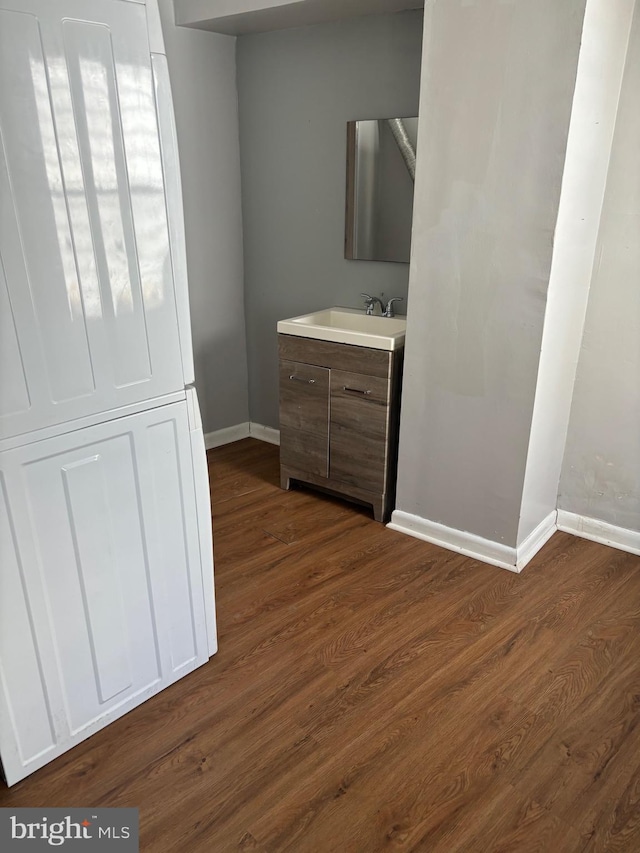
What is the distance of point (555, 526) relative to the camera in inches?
121

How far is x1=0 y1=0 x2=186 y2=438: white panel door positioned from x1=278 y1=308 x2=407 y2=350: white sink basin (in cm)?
128

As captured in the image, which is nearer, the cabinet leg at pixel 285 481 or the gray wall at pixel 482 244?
the gray wall at pixel 482 244

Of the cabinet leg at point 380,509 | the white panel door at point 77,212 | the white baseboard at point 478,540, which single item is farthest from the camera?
the cabinet leg at point 380,509

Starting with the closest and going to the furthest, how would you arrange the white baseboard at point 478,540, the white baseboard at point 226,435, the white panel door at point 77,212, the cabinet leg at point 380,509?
1. the white panel door at point 77,212
2. the white baseboard at point 478,540
3. the cabinet leg at point 380,509
4. the white baseboard at point 226,435

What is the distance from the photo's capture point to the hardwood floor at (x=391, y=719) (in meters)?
1.64

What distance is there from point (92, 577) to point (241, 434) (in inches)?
98.7

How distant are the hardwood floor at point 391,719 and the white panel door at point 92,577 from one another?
129mm

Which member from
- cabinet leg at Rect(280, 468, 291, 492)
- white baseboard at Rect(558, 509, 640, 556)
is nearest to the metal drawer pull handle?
cabinet leg at Rect(280, 468, 291, 492)

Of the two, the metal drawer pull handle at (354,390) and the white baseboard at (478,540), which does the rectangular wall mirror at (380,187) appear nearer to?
the metal drawer pull handle at (354,390)

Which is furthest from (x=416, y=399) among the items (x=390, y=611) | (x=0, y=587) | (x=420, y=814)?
(x=0, y=587)

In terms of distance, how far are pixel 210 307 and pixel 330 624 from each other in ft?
7.15

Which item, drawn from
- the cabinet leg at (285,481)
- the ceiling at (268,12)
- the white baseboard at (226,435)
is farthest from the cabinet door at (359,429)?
the ceiling at (268,12)

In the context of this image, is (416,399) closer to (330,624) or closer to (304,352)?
(304,352)

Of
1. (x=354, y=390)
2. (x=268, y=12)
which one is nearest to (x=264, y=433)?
(x=354, y=390)
